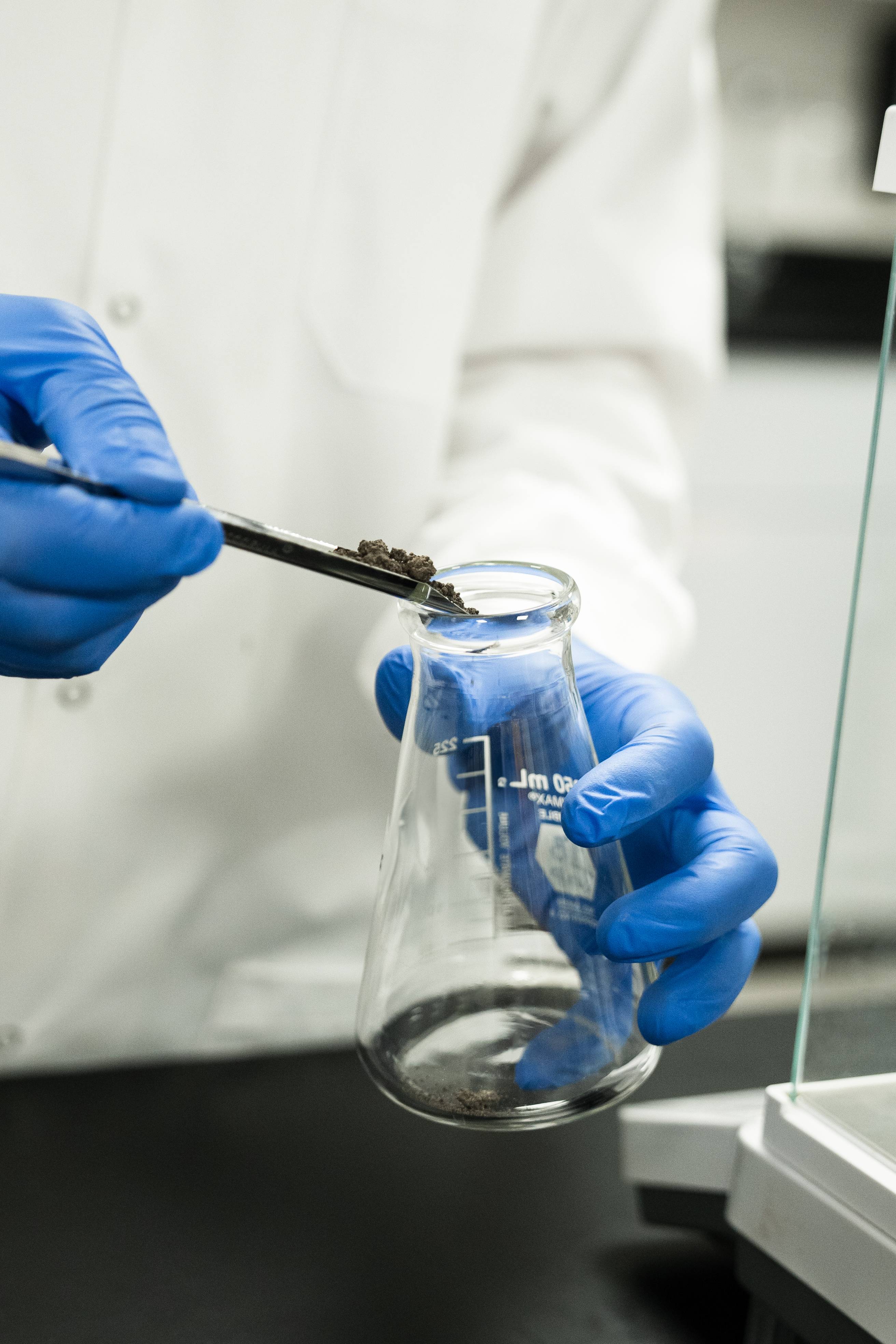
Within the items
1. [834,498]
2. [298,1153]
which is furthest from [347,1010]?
[834,498]

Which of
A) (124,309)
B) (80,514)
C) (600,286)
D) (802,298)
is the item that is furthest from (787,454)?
(80,514)

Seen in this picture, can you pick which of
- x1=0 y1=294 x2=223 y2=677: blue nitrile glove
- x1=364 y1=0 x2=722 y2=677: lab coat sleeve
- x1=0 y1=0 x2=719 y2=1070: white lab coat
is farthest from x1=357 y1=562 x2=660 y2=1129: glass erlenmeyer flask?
x1=364 y1=0 x2=722 y2=677: lab coat sleeve

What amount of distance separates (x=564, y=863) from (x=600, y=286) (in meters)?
0.60

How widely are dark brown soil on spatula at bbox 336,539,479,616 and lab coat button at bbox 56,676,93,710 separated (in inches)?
14.9

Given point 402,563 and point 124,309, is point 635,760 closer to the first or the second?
point 402,563

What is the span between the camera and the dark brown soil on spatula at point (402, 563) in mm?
464

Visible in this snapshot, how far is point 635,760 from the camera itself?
489 millimetres

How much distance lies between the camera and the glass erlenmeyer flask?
1.52 feet

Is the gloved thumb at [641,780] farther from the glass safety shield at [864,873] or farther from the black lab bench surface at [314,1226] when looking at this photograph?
the black lab bench surface at [314,1226]

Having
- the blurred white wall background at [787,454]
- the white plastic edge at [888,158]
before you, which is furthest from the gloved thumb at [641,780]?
the blurred white wall background at [787,454]

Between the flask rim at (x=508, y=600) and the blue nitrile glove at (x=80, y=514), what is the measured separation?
0.32ft

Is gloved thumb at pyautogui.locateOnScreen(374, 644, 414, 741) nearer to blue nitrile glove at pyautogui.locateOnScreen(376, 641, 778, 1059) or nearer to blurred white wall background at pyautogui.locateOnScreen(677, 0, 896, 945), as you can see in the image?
blue nitrile glove at pyautogui.locateOnScreen(376, 641, 778, 1059)

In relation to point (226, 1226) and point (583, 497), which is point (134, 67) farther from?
point (226, 1226)

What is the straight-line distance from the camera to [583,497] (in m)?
0.85
